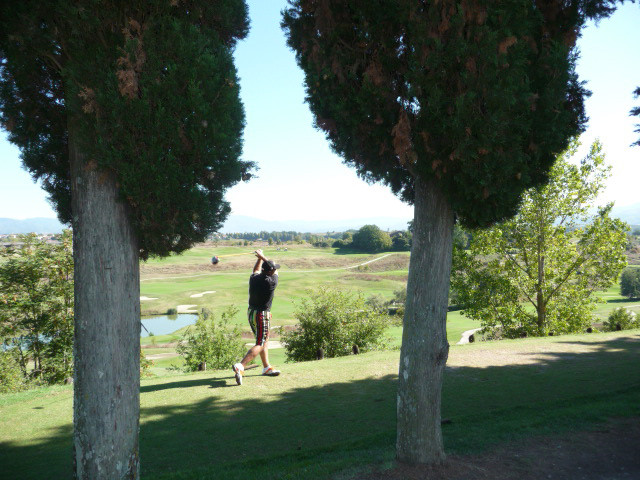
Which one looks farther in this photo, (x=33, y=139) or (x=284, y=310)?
(x=284, y=310)

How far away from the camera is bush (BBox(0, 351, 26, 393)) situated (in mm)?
13133

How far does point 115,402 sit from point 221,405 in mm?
3213

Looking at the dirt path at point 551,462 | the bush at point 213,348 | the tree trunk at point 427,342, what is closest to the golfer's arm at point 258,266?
the tree trunk at point 427,342

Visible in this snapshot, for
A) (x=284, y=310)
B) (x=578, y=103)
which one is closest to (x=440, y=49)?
(x=578, y=103)

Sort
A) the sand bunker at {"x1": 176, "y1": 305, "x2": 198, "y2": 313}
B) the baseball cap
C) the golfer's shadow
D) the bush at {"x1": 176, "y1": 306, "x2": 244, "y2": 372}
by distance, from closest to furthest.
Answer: the golfer's shadow, the baseball cap, the bush at {"x1": 176, "y1": 306, "x2": 244, "y2": 372}, the sand bunker at {"x1": 176, "y1": 305, "x2": 198, "y2": 313}

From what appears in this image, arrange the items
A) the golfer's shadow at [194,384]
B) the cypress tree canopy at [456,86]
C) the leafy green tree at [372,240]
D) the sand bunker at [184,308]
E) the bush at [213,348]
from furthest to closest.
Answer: the leafy green tree at [372,240] → the sand bunker at [184,308] → the bush at [213,348] → the golfer's shadow at [194,384] → the cypress tree canopy at [456,86]

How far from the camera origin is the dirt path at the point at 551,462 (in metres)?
4.34

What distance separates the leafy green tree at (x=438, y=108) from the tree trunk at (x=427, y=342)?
11 mm

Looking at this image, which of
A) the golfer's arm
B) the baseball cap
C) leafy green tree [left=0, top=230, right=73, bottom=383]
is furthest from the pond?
the baseball cap

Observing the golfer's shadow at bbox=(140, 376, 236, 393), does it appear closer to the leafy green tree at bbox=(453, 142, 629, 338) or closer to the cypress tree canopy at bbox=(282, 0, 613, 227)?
the cypress tree canopy at bbox=(282, 0, 613, 227)

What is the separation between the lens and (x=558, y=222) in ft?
59.7

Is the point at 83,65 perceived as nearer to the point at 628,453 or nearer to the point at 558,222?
the point at 628,453

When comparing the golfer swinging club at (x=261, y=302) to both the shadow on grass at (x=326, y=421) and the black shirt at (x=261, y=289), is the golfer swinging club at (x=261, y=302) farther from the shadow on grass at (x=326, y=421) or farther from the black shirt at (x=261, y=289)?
the shadow on grass at (x=326, y=421)

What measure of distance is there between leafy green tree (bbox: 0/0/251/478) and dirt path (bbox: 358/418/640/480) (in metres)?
2.60
